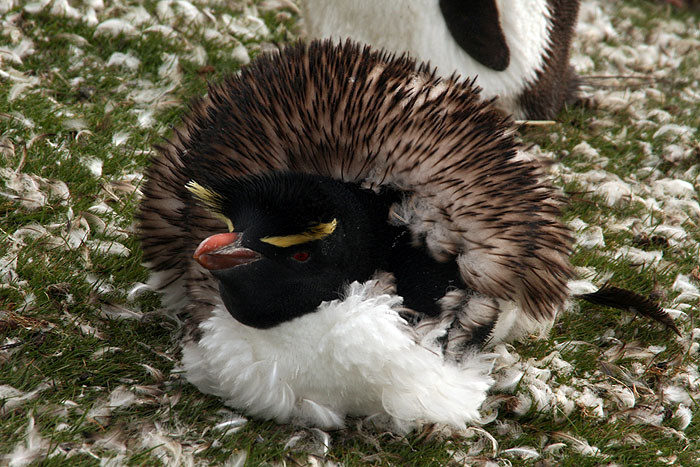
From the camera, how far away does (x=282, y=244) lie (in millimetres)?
2441

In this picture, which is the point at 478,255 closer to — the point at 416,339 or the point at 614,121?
the point at 416,339

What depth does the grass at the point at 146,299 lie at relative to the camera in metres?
2.68

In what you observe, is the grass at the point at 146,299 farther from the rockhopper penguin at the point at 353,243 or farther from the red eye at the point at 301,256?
the red eye at the point at 301,256

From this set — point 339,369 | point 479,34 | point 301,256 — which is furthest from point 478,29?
point 339,369

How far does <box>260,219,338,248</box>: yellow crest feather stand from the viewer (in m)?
2.43

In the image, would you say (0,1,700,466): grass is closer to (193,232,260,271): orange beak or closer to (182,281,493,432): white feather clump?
(182,281,493,432): white feather clump

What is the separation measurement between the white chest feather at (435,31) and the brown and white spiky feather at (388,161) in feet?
5.08

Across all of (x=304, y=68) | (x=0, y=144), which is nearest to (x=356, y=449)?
(x=304, y=68)

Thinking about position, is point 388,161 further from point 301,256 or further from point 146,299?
point 146,299

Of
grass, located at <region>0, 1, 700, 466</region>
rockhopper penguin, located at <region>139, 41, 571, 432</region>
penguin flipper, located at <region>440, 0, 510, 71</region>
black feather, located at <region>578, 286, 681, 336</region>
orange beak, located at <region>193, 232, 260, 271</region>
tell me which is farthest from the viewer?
penguin flipper, located at <region>440, 0, 510, 71</region>

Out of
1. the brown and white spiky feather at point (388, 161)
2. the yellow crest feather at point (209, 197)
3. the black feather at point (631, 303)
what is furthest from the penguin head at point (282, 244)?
the black feather at point (631, 303)

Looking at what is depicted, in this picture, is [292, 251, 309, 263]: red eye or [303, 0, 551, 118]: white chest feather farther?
[303, 0, 551, 118]: white chest feather

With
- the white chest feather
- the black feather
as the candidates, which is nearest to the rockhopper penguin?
the black feather

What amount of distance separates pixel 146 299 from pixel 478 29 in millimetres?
2459
